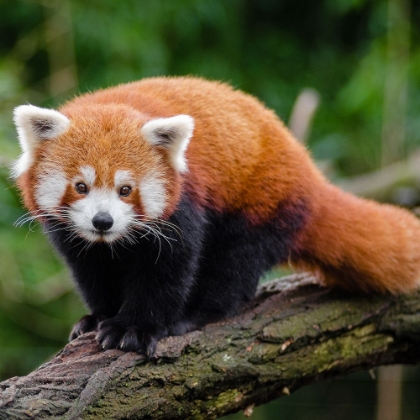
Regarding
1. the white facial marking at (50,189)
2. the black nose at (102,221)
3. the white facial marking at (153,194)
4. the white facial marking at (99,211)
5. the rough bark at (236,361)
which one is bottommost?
the rough bark at (236,361)

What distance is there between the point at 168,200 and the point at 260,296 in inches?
30.1

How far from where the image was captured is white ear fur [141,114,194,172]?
2.56 m

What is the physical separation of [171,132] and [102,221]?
1.48ft

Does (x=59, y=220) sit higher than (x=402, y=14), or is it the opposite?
(x=402, y=14)

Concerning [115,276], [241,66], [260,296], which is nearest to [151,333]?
[115,276]

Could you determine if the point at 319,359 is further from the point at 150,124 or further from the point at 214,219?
the point at 150,124

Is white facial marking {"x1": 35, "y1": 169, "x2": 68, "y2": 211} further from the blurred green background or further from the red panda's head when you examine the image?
the blurred green background

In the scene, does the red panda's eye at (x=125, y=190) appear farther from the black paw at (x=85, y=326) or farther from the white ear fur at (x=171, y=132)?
the black paw at (x=85, y=326)

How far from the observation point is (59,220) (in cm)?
260

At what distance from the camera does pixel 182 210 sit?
2.69 meters

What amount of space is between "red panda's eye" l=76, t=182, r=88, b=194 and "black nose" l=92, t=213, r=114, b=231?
4.6 inches

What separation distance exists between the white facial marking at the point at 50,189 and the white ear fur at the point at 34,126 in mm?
128

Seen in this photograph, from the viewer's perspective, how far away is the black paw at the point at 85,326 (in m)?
2.96

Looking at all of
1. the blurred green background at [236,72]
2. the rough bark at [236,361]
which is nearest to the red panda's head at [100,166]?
the rough bark at [236,361]
